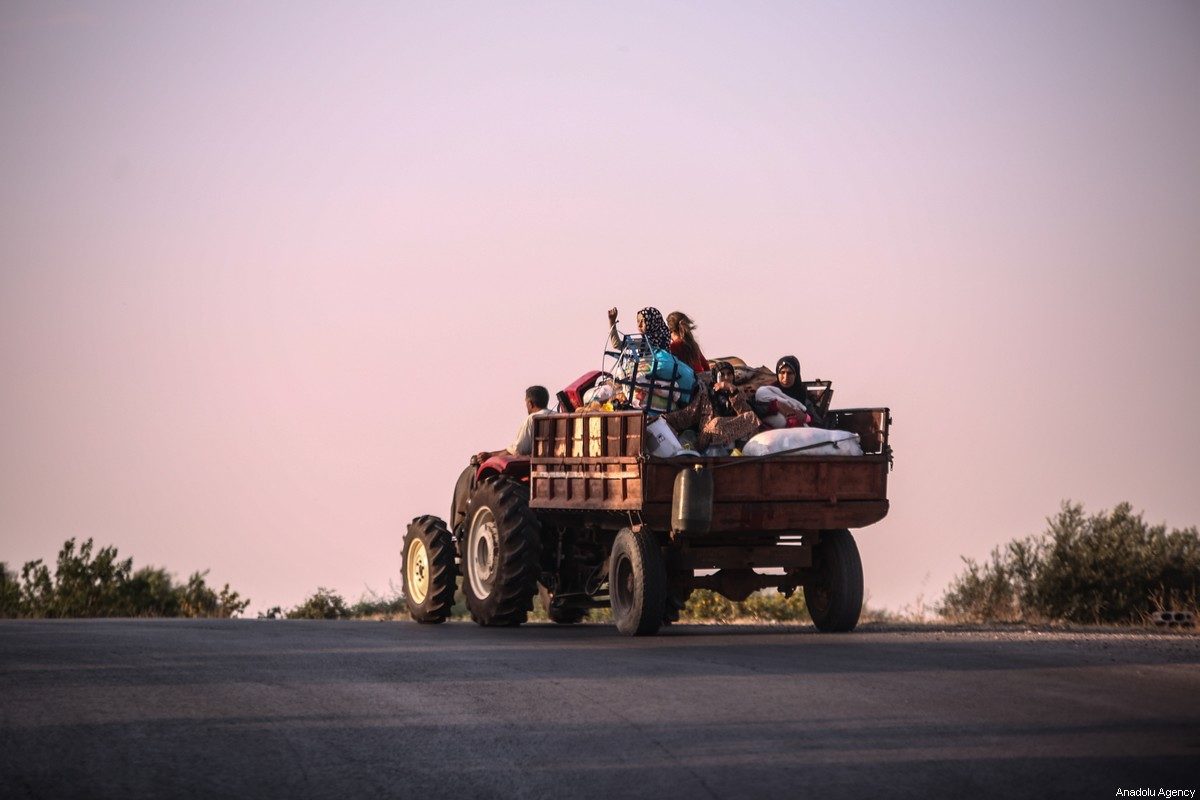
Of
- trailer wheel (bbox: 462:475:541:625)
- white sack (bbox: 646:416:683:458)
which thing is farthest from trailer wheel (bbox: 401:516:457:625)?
white sack (bbox: 646:416:683:458)

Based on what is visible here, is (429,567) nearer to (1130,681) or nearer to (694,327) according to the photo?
(694,327)

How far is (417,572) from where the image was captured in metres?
18.8

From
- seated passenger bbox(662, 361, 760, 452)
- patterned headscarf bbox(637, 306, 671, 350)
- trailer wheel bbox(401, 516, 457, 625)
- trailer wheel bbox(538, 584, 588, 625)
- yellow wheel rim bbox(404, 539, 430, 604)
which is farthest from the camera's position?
trailer wheel bbox(538, 584, 588, 625)

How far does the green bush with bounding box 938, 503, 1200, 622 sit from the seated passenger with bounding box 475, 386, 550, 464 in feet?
22.6

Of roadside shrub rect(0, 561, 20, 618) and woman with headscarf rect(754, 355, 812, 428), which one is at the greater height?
woman with headscarf rect(754, 355, 812, 428)

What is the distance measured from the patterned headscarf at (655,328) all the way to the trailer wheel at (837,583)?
245 centimetres

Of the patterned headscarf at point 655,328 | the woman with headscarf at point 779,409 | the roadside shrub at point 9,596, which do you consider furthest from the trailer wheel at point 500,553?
the roadside shrub at point 9,596

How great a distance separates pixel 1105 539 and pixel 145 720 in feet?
55.1

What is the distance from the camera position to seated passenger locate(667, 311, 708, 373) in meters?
16.3

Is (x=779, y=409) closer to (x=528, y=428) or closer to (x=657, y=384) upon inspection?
(x=657, y=384)

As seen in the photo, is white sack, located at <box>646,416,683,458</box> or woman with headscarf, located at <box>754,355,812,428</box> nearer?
white sack, located at <box>646,416,683,458</box>

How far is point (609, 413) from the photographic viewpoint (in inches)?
576

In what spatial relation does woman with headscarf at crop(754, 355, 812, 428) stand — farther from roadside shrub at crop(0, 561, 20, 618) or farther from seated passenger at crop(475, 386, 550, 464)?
roadside shrub at crop(0, 561, 20, 618)

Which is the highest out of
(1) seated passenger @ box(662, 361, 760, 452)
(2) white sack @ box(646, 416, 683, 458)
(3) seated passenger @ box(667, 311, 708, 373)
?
(3) seated passenger @ box(667, 311, 708, 373)
